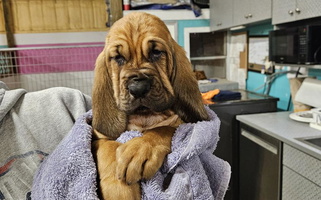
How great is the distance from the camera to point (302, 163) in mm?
1699

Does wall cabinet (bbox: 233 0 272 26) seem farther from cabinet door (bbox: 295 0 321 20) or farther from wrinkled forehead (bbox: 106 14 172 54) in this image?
wrinkled forehead (bbox: 106 14 172 54)

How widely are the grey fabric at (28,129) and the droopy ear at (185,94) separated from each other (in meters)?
0.44

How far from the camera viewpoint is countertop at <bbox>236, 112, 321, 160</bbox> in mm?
1653

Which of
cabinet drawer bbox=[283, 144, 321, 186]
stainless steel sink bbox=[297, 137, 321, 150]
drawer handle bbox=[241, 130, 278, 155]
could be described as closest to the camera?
cabinet drawer bbox=[283, 144, 321, 186]

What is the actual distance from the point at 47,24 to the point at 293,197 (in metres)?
3.87

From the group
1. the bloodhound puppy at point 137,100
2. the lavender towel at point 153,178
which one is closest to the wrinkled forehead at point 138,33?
the bloodhound puppy at point 137,100

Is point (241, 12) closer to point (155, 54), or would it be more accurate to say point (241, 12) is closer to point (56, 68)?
point (155, 54)

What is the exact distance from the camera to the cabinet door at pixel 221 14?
10.4 feet

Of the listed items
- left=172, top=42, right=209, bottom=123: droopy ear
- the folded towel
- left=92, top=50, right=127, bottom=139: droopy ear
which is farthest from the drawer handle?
left=92, top=50, right=127, bottom=139: droopy ear

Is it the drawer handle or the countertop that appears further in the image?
the drawer handle

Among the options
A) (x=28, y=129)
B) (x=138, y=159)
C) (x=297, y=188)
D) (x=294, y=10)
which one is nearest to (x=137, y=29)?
(x=138, y=159)

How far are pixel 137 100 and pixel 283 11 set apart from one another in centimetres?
184

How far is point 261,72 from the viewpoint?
3.15 m

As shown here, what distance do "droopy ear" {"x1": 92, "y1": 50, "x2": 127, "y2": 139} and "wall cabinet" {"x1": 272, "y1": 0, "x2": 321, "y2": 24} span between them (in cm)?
154
